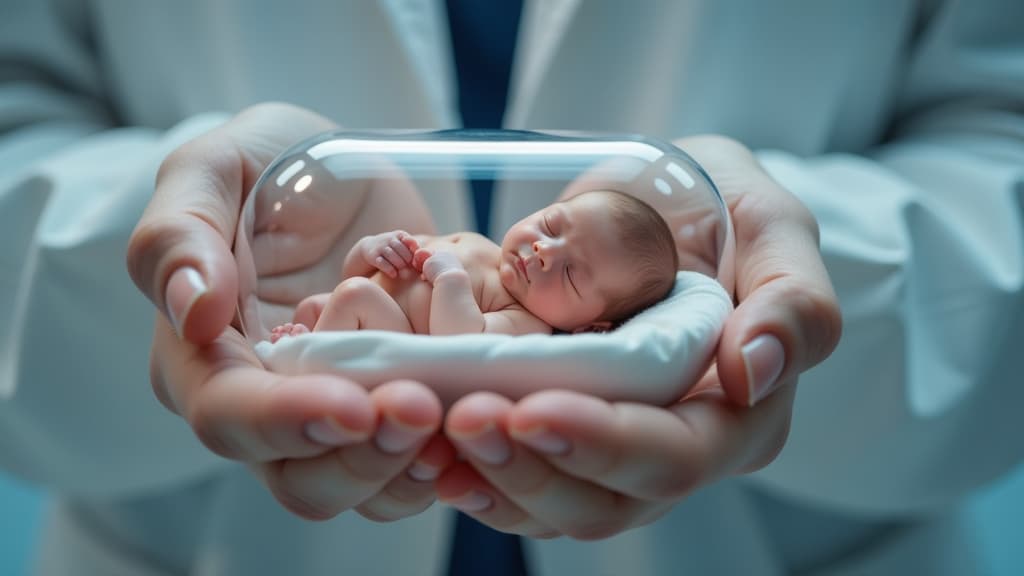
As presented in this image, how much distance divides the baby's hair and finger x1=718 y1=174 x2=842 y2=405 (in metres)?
0.07

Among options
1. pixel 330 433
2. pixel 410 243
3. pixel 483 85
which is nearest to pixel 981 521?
pixel 483 85

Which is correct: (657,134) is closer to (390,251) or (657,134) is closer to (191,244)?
(390,251)

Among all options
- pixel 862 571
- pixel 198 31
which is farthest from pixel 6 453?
pixel 862 571

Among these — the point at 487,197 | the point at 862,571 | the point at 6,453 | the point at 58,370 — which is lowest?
the point at 862,571

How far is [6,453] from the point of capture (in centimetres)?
110

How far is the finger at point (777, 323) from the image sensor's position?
58 cm

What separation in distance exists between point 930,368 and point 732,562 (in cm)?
36

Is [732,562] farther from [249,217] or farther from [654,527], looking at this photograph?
[249,217]

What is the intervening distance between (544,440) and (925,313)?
2.32 feet

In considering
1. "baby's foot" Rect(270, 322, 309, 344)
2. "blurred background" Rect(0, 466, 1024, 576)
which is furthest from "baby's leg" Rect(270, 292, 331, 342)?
"blurred background" Rect(0, 466, 1024, 576)

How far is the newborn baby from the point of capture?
70 centimetres

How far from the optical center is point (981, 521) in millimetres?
1808

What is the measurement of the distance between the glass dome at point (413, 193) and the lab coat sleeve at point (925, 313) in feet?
0.86

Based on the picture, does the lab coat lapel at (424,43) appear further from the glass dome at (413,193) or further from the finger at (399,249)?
the finger at (399,249)
